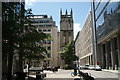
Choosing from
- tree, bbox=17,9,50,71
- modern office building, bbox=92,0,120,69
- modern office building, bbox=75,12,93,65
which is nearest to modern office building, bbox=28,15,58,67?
modern office building, bbox=75,12,93,65

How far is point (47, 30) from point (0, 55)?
3060 inches

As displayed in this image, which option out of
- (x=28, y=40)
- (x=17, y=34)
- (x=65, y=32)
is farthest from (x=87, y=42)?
(x=17, y=34)

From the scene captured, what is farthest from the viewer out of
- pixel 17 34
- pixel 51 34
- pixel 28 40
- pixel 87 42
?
pixel 51 34

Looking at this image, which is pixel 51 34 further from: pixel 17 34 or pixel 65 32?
pixel 17 34

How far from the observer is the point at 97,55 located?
214 feet

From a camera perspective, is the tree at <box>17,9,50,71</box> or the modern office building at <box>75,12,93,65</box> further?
the modern office building at <box>75,12,93,65</box>

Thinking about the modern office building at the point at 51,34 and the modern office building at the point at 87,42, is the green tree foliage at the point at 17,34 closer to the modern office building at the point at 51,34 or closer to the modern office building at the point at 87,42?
the modern office building at the point at 87,42

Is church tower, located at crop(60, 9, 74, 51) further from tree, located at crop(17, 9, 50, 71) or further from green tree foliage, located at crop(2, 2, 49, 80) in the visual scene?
green tree foliage, located at crop(2, 2, 49, 80)

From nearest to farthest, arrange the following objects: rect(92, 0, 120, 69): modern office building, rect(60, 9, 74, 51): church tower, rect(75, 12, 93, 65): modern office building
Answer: rect(92, 0, 120, 69): modern office building < rect(75, 12, 93, 65): modern office building < rect(60, 9, 74, 51): church tower

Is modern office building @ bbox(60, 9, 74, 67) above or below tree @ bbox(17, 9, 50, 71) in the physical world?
above

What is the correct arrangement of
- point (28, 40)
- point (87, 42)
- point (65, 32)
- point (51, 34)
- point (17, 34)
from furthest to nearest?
point (65, 32), point (51, 34), point (87, 42), point (28, 40), point (17, 34)

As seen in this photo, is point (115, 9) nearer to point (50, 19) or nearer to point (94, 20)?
point (94, 20)

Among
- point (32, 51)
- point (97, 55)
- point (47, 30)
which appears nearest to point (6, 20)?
point (32, 51)

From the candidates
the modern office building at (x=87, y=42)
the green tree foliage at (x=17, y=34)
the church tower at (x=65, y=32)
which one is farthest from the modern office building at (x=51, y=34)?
the green tree foliage at (x=17, y=34)
